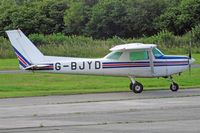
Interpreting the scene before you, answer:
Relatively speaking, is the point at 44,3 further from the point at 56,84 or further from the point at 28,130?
the point at 28,130

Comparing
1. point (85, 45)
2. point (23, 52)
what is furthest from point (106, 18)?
point (23, 52)

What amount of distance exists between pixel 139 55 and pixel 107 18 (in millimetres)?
56900

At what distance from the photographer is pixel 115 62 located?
90.7 ft

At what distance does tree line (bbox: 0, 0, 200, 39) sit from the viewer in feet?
260

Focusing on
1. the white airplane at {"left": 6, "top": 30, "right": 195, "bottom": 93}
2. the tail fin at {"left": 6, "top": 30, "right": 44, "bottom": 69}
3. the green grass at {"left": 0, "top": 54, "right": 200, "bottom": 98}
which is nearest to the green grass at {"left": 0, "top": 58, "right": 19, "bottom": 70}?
the green grass at {"left": 0, "top": 54, "right": 200, "bottom": 98}

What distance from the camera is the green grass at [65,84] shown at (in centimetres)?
2873

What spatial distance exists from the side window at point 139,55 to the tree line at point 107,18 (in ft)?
166

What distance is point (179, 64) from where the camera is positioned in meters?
27.7

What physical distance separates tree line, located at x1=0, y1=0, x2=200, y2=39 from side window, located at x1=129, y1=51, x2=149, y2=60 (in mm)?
50610

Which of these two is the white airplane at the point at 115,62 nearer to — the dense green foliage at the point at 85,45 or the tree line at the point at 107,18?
the dense green foliage at the point at 85,45

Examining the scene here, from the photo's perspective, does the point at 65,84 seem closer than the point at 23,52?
No

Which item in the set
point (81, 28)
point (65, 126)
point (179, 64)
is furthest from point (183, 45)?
point (65, 126)

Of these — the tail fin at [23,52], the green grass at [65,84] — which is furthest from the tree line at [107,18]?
the tail fin at [23,52]

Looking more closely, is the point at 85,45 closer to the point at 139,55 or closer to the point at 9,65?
the point at 9,65
